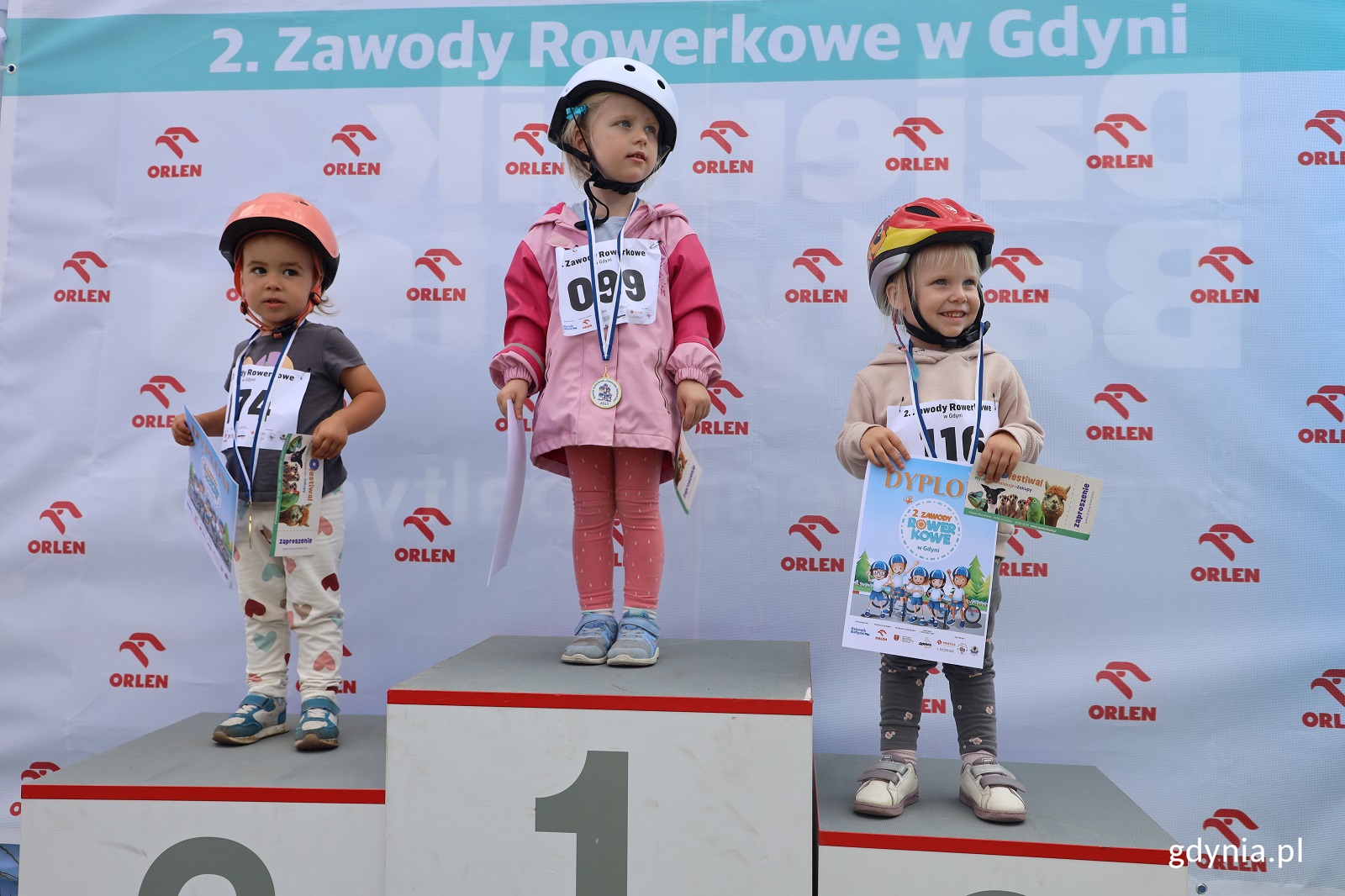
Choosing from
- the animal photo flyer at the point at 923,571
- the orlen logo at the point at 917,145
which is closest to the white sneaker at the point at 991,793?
the animal photo flyer at the point at 923,571

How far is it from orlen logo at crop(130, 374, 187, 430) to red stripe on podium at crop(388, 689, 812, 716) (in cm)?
173

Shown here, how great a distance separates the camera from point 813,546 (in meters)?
2.93

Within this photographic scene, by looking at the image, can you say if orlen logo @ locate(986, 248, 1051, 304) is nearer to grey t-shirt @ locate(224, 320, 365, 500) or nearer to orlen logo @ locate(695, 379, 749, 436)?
orlen logo @ locate(695, 379, 749, 436)

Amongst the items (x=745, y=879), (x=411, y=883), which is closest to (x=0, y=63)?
(x=411, y=883)

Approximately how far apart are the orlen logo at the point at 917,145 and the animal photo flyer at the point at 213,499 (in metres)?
2.16

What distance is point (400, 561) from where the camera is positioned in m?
3.03

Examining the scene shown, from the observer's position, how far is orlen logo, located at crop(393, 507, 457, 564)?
3035 millimetres

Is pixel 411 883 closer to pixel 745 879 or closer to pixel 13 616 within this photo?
pixel 745 879

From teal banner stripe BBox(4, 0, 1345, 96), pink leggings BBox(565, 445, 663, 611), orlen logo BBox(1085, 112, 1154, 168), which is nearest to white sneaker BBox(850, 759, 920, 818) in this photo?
pink leggings BBox(565, 445, 663, 611)

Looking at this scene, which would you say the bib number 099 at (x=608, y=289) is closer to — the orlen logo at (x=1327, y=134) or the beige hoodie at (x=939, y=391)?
the beige hoodie at (x=939, y=391)

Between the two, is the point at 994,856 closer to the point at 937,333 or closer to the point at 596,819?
the point at 596,819

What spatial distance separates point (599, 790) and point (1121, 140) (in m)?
2.51

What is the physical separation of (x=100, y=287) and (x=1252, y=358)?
376 centimetres

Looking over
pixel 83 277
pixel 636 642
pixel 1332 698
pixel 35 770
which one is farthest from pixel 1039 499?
pixel 35 770
